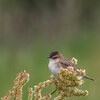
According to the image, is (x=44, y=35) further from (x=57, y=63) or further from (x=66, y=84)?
(x=66, y=84)

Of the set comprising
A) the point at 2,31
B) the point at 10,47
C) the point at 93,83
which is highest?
the point at 2,31

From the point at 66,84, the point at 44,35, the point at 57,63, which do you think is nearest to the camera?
the point at 66,84

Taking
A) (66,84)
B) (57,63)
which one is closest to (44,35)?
(57,63)

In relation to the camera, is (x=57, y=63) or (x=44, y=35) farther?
(x=44, y=35)

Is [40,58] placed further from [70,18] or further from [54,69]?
[54,69]

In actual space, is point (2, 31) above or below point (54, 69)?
above

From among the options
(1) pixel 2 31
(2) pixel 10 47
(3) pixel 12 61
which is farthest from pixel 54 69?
(1) pixel 2 31

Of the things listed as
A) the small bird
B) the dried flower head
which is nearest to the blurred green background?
the small bird

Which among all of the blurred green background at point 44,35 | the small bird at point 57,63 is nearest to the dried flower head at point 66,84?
the small bird at point 57,63

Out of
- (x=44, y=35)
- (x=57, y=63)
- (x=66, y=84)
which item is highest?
(x=44, y=35)

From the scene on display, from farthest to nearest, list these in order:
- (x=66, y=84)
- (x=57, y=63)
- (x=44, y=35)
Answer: (x=44, y=35)
(x=57, y=63)
(x=66, y=84)
